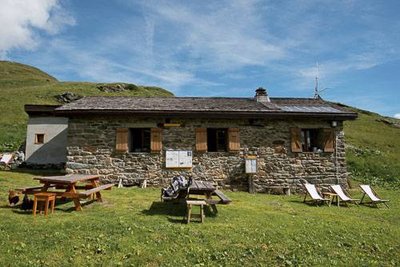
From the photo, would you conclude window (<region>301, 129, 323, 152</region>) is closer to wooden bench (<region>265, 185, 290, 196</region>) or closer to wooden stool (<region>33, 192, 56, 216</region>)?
wooden bench (<region>265, 185, 290, 196</region>)

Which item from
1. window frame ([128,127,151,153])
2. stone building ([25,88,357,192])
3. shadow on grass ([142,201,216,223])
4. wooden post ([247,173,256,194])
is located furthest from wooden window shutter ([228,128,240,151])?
shadow on grass ([142,201,216,223])

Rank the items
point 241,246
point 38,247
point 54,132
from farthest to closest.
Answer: point 54,132 → point 241,246 → point 38,247

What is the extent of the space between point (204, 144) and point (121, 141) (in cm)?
335

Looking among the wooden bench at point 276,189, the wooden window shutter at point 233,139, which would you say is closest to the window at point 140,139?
the wooden window shutter at point 233,139

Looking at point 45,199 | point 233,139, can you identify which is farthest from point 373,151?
point 45,199

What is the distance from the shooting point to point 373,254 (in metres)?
6.87

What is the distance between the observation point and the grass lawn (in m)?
5.92

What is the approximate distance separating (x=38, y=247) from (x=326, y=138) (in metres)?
11.9

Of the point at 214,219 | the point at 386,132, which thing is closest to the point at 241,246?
the point at 214,219

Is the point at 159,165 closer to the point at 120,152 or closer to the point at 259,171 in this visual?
the point at 120,152

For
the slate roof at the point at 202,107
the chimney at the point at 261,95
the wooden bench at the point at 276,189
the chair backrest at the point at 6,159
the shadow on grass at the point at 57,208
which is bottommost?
the shadow on grass at the point at 57,208

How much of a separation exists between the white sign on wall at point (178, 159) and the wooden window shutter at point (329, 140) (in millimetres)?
5819

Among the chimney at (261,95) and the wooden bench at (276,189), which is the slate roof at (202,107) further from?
the wooden bench at (276,189)

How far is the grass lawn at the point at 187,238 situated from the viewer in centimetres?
592
